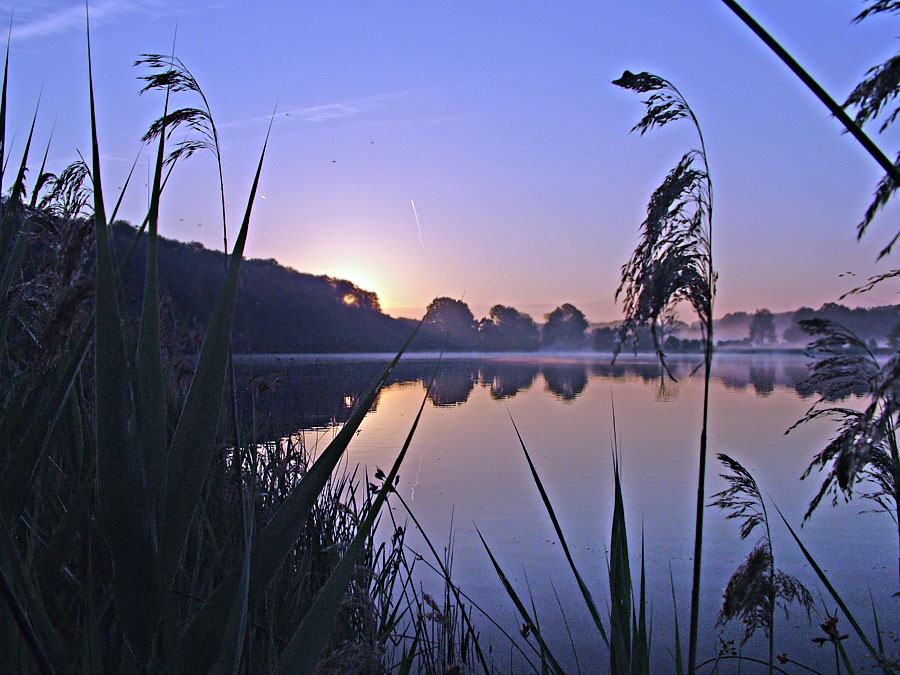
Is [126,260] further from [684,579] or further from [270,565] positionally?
[684,579]

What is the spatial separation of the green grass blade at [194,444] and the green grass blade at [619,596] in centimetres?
91

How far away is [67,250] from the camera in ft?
3.50

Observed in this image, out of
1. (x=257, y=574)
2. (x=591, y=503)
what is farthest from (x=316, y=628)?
(x=591, y=503)

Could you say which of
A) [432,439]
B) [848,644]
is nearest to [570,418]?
[432,439]

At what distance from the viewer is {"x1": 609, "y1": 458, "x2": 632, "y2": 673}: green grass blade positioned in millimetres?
1449

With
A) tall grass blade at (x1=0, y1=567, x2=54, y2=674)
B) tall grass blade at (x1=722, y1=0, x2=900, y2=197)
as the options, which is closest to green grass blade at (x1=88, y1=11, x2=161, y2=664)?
tall grass blade at (x1=0, y1=567, x2=54, y2=674)

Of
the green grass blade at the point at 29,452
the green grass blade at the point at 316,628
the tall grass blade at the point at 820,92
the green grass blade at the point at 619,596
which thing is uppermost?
the tall grass blade at the point at 820,92

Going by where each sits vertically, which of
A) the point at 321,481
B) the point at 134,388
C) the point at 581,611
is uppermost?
the point at 134,388

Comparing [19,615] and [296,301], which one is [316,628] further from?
[296,301]

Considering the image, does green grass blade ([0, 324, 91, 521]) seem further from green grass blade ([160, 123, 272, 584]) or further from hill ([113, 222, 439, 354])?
hill ([113, 222, 439, 354])

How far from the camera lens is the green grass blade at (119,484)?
823 millimetres

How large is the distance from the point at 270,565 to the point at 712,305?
3.34ft

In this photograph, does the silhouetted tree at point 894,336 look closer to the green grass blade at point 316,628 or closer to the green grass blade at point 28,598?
the green grass blade at point 316,628

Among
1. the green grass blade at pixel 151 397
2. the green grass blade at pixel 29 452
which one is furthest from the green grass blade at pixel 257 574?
the green grass blade at pixel 29 452
